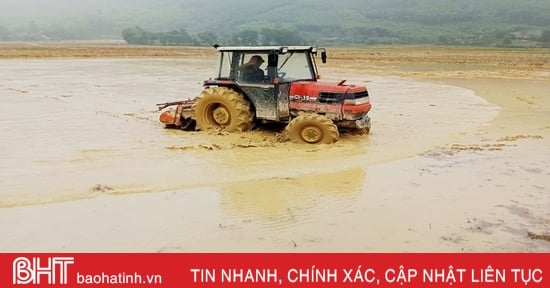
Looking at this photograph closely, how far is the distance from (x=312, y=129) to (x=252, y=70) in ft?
5.82

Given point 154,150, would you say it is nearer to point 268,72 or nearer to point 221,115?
point 221,115

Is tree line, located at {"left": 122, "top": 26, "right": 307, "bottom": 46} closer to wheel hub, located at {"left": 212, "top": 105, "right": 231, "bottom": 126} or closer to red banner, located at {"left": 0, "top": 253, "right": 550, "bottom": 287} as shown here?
wheel hub, located at {"left": 212, "top": 105, "right": 231, "bottom": 126}

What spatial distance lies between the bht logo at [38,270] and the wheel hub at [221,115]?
701cm

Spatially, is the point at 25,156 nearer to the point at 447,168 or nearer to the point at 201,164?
the point at 201,164

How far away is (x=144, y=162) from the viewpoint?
31.5 ft

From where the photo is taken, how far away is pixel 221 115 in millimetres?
12055

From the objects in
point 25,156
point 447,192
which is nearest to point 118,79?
point 25,156

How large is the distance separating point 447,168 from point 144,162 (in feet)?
16.0

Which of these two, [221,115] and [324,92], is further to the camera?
[221,115]

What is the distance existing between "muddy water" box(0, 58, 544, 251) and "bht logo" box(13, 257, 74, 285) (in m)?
0.74

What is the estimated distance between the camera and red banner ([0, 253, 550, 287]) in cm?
476

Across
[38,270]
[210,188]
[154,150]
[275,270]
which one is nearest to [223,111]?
[154,150]

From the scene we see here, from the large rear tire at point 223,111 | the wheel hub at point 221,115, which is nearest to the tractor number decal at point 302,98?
the large rear tire at point 223,111

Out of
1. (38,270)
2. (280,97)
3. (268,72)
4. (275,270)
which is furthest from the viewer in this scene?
(268,72)
